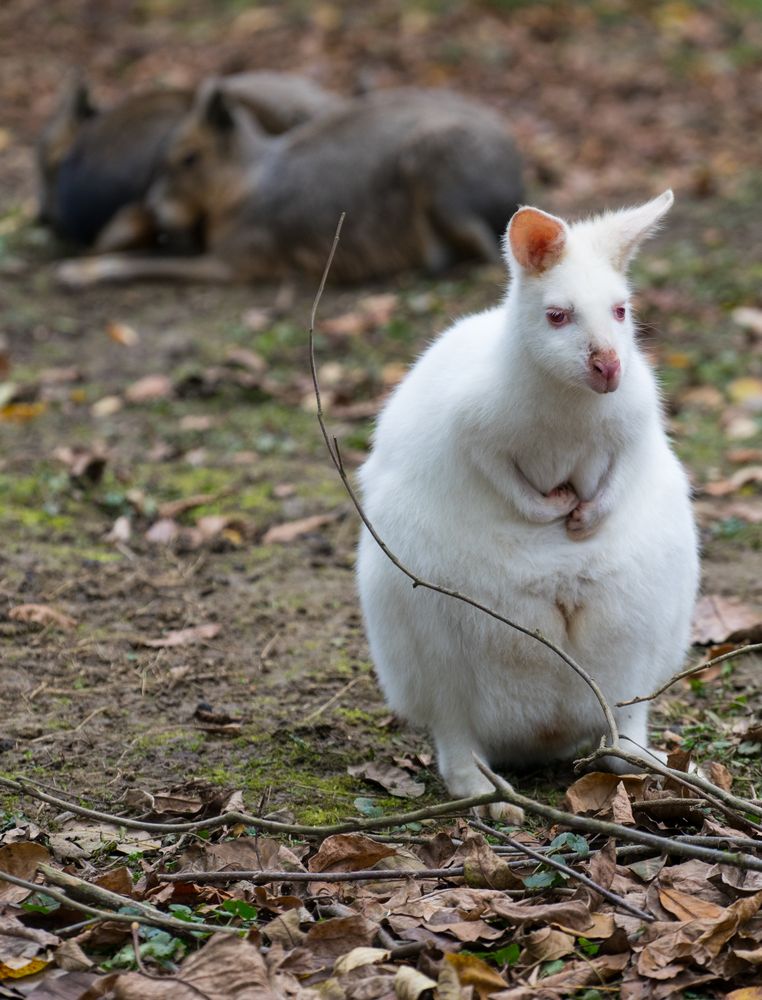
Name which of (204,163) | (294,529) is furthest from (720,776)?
(204,163)

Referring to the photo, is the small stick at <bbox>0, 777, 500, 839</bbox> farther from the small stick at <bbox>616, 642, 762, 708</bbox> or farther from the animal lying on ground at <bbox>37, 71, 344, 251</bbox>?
the animal lying on ground at <bbox>37, 71, 344, 251</bbox>

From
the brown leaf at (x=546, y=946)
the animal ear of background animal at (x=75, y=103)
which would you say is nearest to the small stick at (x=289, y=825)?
the brown leaf at (x=546, y=946)

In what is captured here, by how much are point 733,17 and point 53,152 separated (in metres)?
6.12

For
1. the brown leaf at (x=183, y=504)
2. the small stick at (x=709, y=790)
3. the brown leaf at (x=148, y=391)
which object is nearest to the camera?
the small stick at (x=709, y=790)

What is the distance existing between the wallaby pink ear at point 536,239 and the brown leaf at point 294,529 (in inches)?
85.1

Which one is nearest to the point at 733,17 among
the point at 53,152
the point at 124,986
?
the point at 53,152

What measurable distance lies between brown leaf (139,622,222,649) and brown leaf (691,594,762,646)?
51.7 inches

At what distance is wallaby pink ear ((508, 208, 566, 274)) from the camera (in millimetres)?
2604

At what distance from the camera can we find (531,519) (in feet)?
9.38

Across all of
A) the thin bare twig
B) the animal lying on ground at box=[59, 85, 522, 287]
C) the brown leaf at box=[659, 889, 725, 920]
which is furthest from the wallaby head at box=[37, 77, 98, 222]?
the brown leaf at box=[659, 889, 725, 920]

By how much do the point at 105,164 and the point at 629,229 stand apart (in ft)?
21.6

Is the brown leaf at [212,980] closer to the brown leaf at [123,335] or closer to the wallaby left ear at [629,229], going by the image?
the wallaby left ear at [629,229]

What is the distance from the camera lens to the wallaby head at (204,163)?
8.42 metres

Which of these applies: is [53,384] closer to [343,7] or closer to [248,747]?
[248,747]
